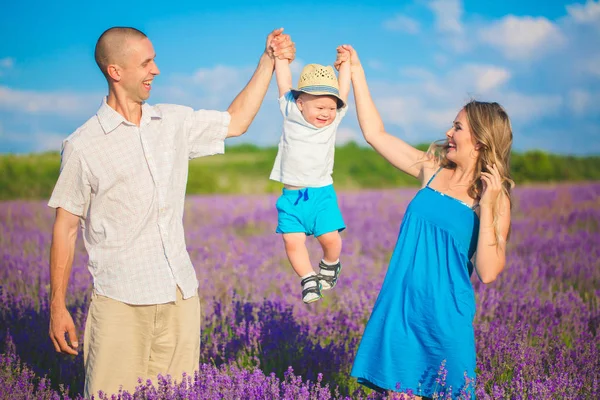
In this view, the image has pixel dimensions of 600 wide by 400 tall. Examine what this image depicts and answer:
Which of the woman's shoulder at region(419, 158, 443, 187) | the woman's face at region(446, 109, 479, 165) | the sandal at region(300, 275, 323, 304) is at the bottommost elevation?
the sandal at region(300, 275, 323, 304)

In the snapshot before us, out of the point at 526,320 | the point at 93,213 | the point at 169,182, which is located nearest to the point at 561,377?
the point at 526,320

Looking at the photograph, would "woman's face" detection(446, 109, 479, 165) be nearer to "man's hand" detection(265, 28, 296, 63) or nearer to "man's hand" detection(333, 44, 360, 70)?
"man's hand" detection(333, 44, 360, 70)

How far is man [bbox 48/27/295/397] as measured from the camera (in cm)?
277

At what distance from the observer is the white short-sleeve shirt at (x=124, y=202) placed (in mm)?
2764

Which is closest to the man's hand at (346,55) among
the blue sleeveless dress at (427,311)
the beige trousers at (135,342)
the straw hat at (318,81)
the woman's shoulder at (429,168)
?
the straw hat at (318,81)

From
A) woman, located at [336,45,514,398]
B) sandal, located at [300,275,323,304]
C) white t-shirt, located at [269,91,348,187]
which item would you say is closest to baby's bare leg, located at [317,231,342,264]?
sandal, located at [300,275,323,304]

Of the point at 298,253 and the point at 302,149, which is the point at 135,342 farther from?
the point at 302,149

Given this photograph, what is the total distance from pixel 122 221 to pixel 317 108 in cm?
112

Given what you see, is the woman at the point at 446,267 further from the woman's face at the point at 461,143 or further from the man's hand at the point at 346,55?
the man's hand at the point at 346,55

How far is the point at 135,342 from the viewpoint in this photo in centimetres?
291

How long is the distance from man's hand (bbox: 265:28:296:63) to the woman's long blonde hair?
98 centimetres

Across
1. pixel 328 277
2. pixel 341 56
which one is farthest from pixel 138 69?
pixel 328 277

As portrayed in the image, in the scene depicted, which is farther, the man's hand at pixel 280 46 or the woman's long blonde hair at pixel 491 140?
the man's hand at pixel 280 46

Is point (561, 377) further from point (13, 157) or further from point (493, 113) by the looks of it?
point (13, 157)
